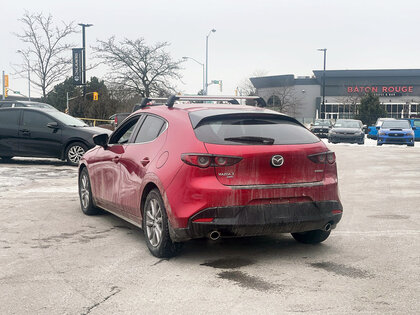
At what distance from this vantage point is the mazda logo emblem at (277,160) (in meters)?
→ 5.42

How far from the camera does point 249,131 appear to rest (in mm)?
5605

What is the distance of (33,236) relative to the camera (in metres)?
6.78

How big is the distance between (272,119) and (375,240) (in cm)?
197

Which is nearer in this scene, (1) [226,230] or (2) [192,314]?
(2) [192,314]

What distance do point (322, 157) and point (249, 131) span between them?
0.80 metres

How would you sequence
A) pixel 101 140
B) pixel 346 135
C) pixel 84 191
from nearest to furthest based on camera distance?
pixel 101 140
pixel 84 191
pixel 346 135

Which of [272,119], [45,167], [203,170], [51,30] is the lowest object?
[45,167]

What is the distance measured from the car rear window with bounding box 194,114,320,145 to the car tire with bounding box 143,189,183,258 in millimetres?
804

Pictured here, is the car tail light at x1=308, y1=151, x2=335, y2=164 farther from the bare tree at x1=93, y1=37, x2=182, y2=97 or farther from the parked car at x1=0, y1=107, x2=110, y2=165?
the bare tree at x1=93, y1=37, x2=182, y2=97

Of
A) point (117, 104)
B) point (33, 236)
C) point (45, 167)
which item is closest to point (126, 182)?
point (33, 236)

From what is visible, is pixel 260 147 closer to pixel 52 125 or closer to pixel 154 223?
pixel 154 223

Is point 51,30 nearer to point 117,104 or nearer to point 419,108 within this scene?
point 117,104

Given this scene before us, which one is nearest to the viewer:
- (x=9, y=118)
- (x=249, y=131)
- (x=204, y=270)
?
(x=204, y=270)

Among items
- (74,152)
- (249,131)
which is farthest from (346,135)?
(249,131)
